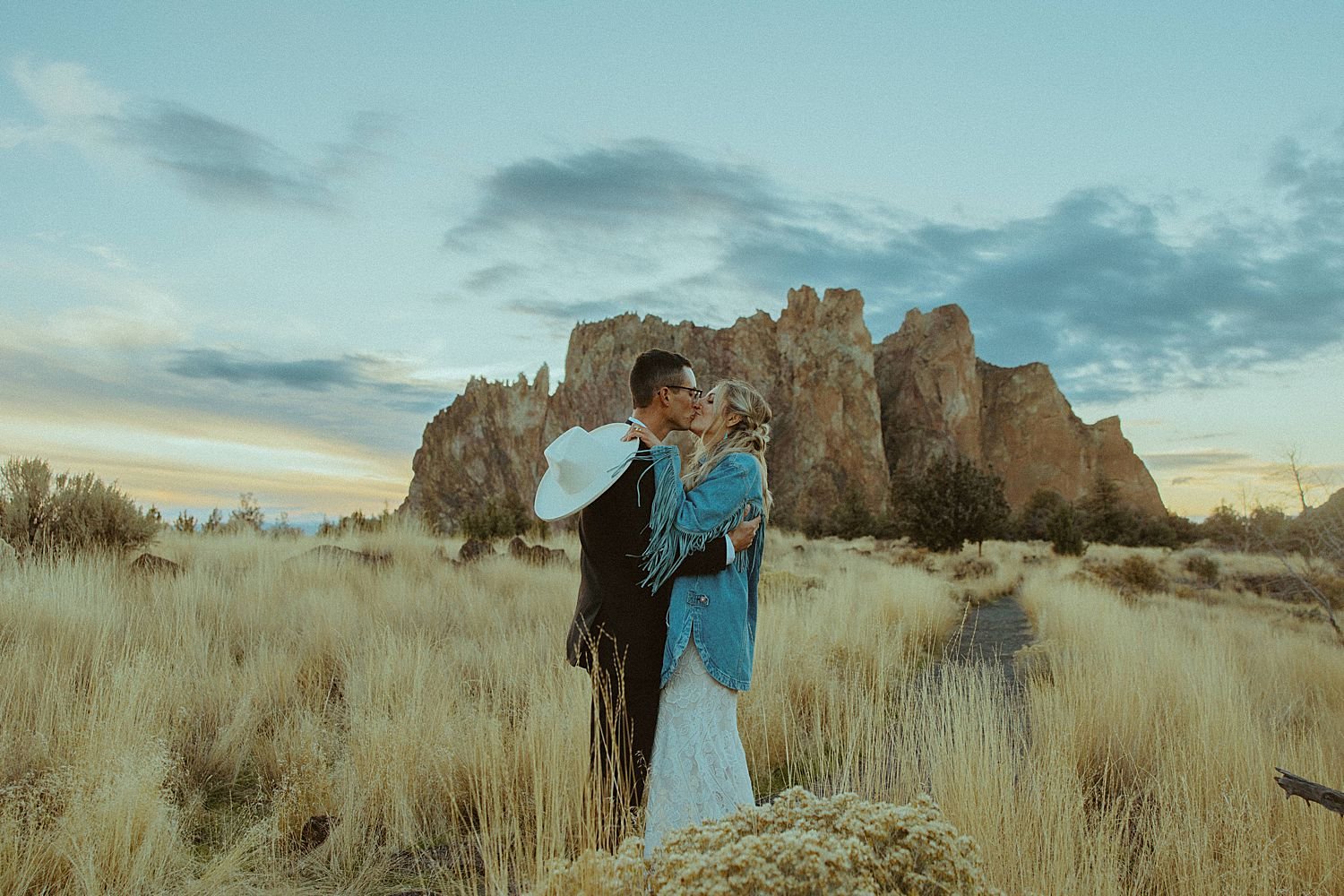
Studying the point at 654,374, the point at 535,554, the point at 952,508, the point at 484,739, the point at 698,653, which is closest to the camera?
the point at 698,653

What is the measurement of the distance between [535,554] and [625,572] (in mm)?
10211

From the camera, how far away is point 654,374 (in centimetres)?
335

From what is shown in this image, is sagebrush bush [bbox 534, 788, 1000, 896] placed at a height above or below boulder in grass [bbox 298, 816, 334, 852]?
above

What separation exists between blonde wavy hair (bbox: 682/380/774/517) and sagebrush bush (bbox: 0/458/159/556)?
9.02 m

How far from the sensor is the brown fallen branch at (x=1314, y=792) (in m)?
3.03

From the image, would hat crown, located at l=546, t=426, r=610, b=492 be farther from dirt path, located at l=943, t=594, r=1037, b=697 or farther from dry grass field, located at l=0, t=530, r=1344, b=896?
dirt path, located at l=943, t=594, r=1037, b=697

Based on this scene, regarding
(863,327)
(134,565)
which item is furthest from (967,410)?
(134,565)

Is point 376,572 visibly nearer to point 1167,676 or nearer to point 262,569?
point 262,569

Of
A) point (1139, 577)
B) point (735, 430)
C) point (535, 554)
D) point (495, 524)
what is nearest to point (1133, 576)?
point (1139, 577)

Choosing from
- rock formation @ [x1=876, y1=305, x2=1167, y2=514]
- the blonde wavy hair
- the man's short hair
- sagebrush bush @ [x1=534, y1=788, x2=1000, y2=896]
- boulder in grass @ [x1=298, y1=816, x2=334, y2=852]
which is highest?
rock formation @ [x1=876, y1=305, x2=1167, y2=514]

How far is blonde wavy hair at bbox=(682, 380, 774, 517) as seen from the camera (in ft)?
11.0

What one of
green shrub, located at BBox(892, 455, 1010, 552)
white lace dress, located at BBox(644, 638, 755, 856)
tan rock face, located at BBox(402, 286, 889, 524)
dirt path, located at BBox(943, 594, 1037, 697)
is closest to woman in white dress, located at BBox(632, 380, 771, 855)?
white lace dress, located at BBox(644, 638, 755, 856)

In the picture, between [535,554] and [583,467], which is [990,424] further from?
[583,467]

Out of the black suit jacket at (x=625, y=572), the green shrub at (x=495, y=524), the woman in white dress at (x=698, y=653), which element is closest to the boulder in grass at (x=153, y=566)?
the black suit jacket at (x=625, y=572)
